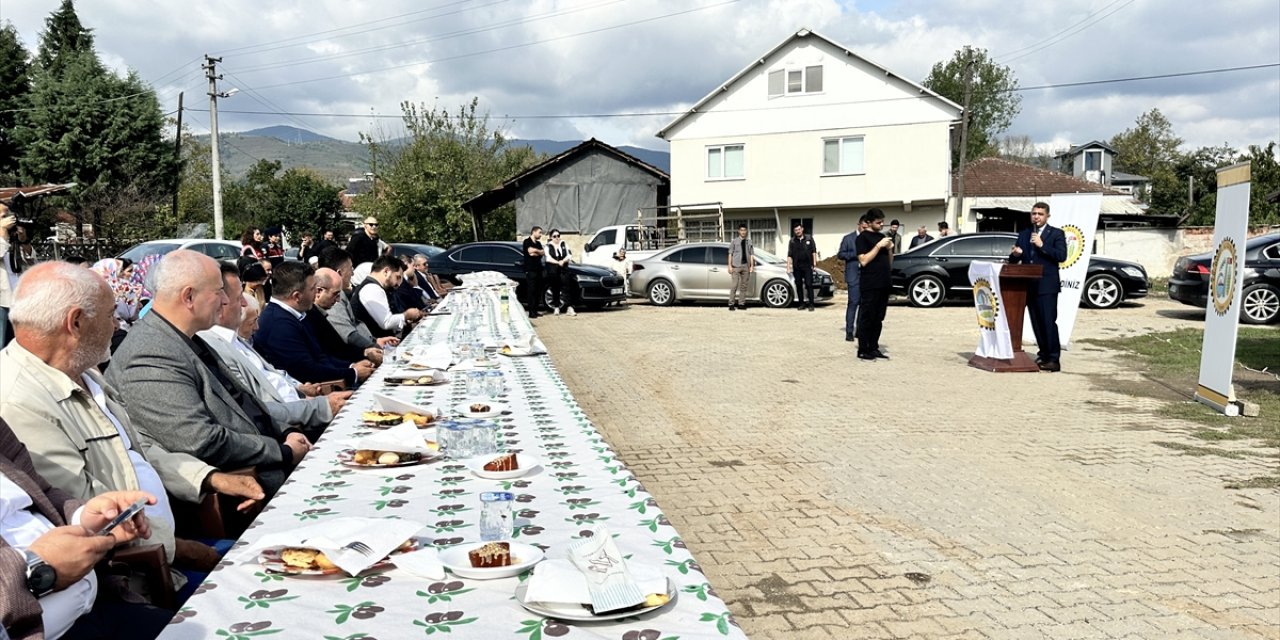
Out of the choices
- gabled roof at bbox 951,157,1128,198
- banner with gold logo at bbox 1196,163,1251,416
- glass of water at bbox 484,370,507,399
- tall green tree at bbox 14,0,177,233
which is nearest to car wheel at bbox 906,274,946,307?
banner with gold logo at bbox 1196,163,1251,416

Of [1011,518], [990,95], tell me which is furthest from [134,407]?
[990,95]

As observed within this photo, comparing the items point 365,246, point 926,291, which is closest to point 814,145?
point 926,291

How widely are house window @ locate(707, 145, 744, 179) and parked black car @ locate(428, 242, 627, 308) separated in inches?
625

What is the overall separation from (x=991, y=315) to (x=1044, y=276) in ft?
2.49

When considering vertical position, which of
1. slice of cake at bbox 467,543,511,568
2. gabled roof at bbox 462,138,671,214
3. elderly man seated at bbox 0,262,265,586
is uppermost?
gabled roof at bbox 462,138,671,214

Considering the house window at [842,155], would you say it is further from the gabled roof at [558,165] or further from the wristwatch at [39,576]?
the wristwatch at [39,576]

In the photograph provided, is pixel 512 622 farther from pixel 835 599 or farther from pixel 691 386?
pixel 691 386

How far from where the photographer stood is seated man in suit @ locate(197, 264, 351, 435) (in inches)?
185

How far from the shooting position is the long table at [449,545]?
1.92 metres

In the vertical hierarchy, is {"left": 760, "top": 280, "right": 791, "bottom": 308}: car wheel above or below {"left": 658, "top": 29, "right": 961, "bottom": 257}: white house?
below

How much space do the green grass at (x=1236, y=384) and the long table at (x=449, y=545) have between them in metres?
5.02

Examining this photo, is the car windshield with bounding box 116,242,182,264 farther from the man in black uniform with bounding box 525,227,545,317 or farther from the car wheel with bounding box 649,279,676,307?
the car wheel with bounding box 649,279,676,307

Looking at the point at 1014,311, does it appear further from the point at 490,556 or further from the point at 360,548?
the point at 360,548

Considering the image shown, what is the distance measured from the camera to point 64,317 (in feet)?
9.26
